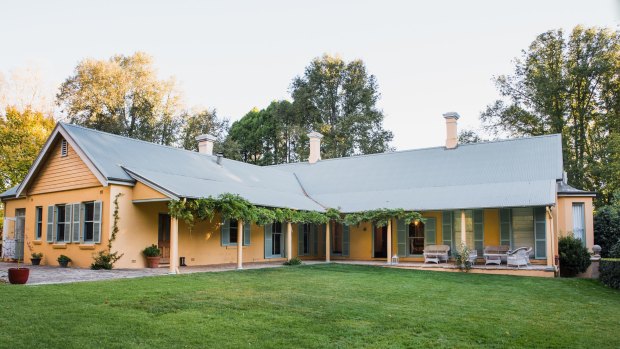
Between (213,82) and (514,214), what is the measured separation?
68.5 feet

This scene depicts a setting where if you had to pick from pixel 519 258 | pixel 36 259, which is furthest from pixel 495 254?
pixel 36 259

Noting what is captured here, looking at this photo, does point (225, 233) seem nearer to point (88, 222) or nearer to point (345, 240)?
point (88, 222)

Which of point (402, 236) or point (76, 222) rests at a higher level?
point (76, 222)

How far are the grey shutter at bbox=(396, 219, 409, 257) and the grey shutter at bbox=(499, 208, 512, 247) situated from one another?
3414 millimetres

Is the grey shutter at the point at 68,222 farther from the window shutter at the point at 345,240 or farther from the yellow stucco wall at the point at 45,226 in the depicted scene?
the window shutter at the point at 345,240

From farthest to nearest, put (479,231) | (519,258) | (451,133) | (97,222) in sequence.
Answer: (451,133) < (479,231) < (519,258) < (97,222)

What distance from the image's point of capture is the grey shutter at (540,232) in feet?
53.6

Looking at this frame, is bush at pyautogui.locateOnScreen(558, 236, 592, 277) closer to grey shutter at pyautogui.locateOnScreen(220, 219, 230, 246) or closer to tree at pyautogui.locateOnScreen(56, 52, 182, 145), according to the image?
grey shutter at pyautogui.locateOnScreen(220, 219, 230, 246)

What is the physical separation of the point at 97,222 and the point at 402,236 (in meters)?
10.8

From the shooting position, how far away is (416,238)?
18875 mm

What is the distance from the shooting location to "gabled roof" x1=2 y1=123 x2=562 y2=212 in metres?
15.2

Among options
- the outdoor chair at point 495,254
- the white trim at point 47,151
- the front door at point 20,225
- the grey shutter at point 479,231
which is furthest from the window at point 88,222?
the grey shutter at point 479,231

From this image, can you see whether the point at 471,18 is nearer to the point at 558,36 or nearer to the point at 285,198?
the point at 285,198

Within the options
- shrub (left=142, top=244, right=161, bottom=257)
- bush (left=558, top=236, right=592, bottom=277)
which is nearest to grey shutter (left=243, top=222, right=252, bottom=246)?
shrub (left=142, top=244, right=161, bottom=257)
